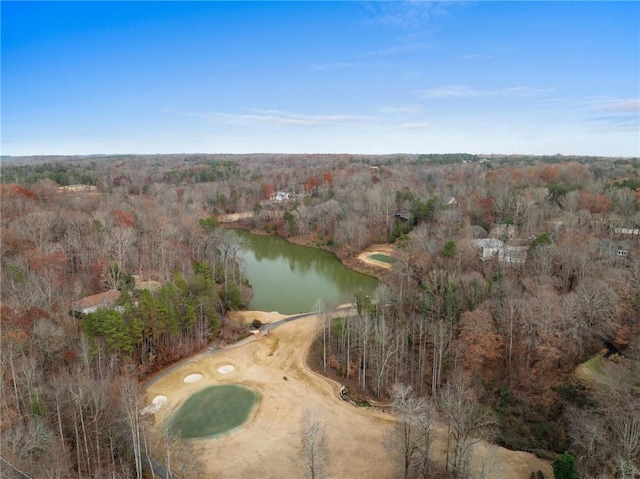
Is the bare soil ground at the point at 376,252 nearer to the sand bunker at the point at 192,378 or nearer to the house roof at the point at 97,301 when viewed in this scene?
the sand bunker at the point at 192,378

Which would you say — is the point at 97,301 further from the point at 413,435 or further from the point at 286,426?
the point at 413,435

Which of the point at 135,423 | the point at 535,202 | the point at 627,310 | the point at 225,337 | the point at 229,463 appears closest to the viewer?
the point at 135,423

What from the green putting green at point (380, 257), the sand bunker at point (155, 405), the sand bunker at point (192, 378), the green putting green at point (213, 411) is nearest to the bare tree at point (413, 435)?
the green putting green at point (213, 411)

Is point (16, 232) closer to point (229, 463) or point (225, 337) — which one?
point (225, 337)

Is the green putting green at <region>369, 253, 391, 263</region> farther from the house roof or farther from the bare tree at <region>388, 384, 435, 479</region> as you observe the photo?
the bare tree at <region>388, 384, 435, 479</region>

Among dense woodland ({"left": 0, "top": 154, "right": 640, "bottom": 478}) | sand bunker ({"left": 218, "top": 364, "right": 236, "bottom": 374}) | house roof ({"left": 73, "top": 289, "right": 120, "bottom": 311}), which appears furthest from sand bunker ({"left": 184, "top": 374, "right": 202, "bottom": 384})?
house roof ({"left": 73, "top": 289, "right": 120, "bottom": 311})

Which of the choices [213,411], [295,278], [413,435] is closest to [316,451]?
[413,435]

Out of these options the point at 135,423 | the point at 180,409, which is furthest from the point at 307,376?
the point at 135,423
